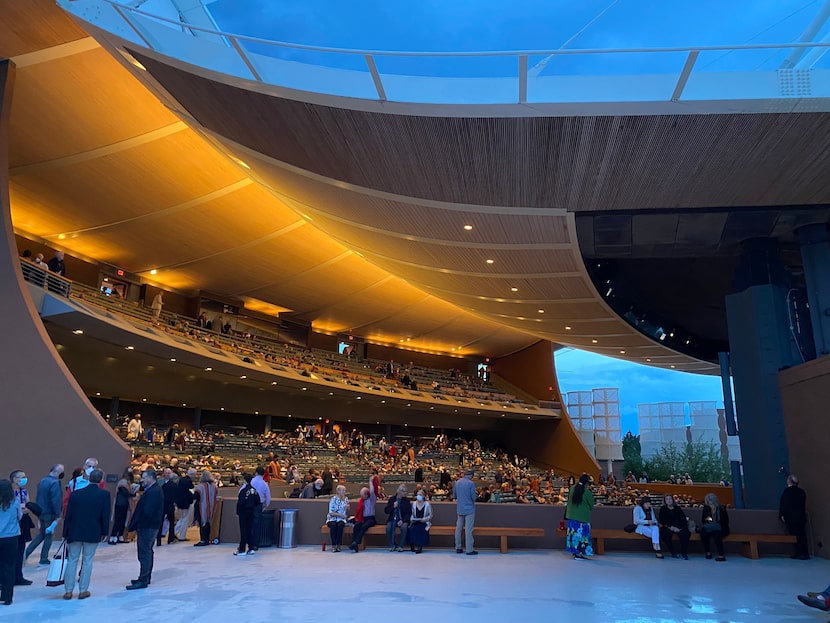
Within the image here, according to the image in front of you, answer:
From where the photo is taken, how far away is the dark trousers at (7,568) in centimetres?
534

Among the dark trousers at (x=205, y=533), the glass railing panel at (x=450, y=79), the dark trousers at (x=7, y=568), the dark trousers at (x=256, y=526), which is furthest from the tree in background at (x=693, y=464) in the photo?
the dark trousers at (x=7, y=568)

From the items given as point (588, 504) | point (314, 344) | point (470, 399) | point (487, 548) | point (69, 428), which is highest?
point (314, 344)

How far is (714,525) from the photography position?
9242 millimetres

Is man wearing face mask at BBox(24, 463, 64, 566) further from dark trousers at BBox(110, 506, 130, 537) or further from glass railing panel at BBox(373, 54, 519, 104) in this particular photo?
glass railing panel at BBox(373, 54, 519, 104)

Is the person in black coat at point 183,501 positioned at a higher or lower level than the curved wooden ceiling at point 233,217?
lower

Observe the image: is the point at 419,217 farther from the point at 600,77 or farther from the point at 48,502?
the point at 48,502

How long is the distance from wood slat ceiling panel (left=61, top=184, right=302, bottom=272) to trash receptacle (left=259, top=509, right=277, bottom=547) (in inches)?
442

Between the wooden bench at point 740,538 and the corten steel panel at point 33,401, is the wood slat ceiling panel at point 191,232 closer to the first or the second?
the corten steel panel at point 33,401

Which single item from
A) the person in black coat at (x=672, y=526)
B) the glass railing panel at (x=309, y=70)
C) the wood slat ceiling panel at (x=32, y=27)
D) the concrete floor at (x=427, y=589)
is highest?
the wood slat ceiling panel at (x=32, y=27)

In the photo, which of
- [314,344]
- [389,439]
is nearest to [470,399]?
[389,439]

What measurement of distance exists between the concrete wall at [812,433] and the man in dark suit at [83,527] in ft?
32.2

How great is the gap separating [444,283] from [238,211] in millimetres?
7261

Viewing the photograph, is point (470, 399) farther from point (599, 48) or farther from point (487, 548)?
point (599, 48)

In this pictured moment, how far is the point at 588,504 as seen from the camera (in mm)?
8922
